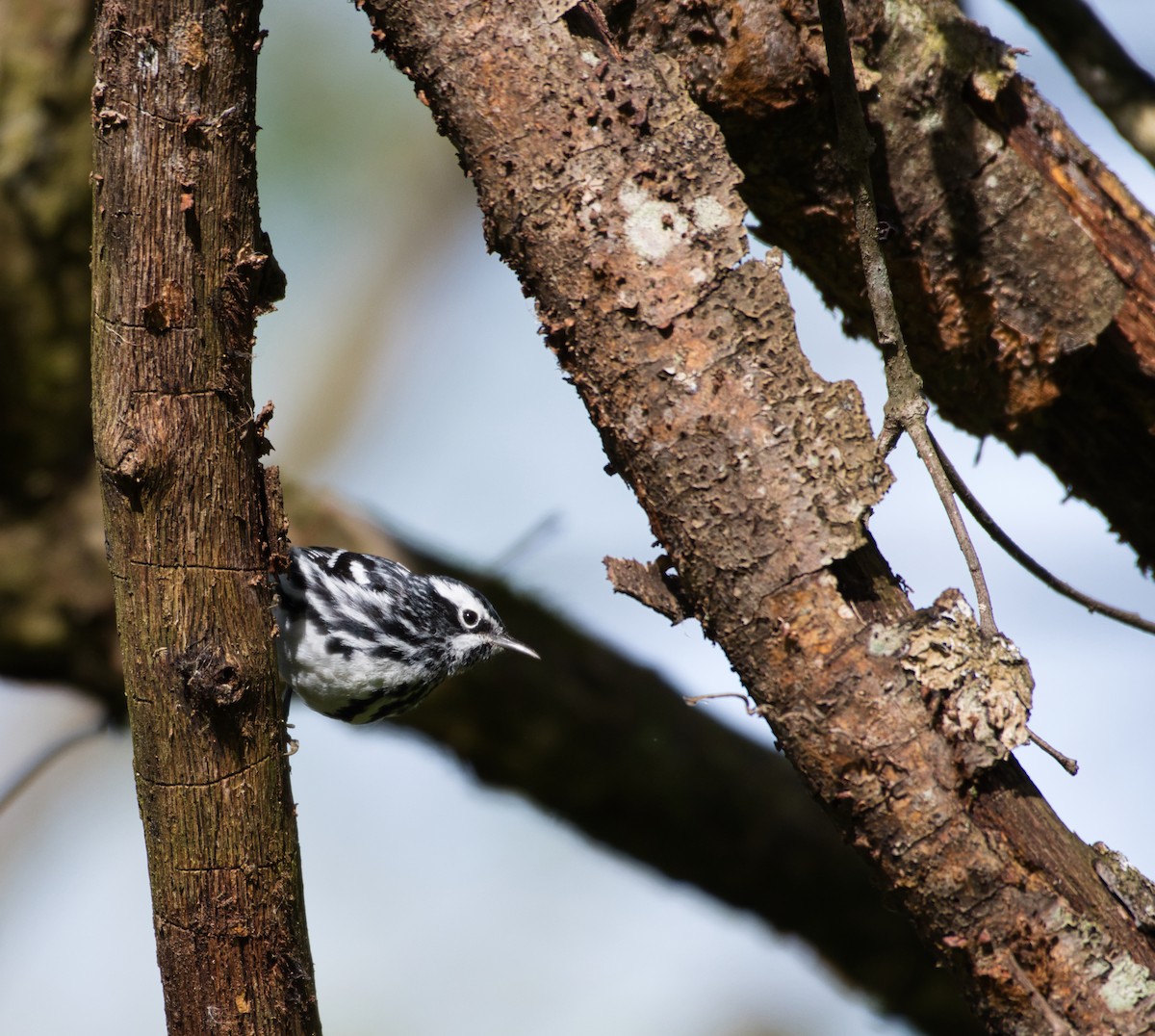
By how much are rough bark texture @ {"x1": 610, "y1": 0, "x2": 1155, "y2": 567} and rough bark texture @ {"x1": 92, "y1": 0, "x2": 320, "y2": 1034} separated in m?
1.48

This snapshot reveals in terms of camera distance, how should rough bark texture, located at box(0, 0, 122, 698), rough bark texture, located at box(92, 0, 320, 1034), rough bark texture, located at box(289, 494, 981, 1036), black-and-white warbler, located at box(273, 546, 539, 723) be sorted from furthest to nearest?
rough bark texture, located at box(289, 494, 981, 1036), rough bark texture, located at box(0, 0, 122, 698), black-and-white warbler, located at box(273, 546, 539, 723), rough bark texture, located at box(92, 0, 320, 1034)

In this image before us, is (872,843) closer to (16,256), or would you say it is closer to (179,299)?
(179,299)

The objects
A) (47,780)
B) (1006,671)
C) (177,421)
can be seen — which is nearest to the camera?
(177,421)

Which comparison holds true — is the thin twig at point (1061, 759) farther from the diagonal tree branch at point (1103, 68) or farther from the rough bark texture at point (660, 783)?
the rough bark texture at point (660, 783)

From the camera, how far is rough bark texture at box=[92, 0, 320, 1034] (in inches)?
94.0

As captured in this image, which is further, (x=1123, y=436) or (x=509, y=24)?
(x=1123, y=436)

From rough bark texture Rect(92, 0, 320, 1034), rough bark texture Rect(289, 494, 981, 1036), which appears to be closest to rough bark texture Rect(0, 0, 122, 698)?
rough bark texture Rect(289, 494, 981, 1036)

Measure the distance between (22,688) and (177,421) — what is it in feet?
15.8

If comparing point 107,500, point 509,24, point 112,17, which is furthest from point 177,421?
point 509,24

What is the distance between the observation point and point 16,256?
6.15m

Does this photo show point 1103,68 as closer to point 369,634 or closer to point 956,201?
point 956,201

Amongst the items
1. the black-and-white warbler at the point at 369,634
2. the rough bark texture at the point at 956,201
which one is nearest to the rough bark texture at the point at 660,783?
the black-and-white warbler at the point at 369,634

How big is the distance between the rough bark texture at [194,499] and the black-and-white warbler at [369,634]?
4.70 ft

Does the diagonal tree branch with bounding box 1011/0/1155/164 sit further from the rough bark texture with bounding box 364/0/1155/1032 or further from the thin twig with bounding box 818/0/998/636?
the rough bark texture with bounding box 364/0/1155/1032
